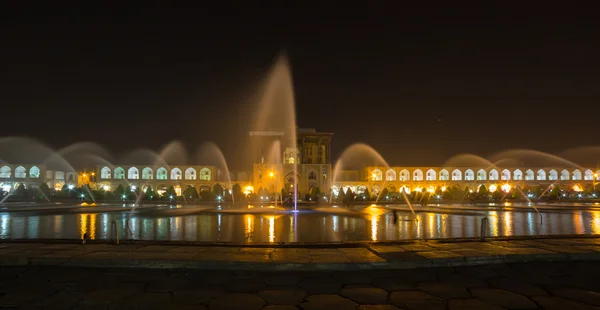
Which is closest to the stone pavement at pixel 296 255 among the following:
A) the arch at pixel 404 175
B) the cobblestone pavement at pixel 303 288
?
the cobblestone pavement at pixel 303 288

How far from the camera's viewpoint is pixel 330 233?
13.7 metres

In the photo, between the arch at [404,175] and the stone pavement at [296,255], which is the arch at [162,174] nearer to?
the arch at [404,175]

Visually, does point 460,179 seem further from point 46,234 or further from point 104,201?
point 46,234

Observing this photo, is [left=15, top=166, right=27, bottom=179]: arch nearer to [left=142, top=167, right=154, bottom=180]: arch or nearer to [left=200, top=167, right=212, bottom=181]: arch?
[left=142, top=167, right=154, bottom=180]: arch

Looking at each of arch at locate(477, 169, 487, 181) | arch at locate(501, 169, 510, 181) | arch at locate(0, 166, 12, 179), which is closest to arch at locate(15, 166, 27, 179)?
arch at locate(0, 166, 12, 179)

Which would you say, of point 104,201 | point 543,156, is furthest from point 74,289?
point 543,156

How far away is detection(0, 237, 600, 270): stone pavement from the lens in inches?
307

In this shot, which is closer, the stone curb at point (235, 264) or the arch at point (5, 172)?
the stone curb at point (235, 264)

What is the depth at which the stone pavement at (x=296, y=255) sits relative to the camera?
7785mm

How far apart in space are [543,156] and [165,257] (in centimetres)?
8603

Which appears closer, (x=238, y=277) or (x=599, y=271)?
(x=238, y=277)

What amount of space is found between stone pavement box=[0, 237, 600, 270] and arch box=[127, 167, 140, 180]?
62.6m

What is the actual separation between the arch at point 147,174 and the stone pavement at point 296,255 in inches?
2462

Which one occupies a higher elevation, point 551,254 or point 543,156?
point 543,156
